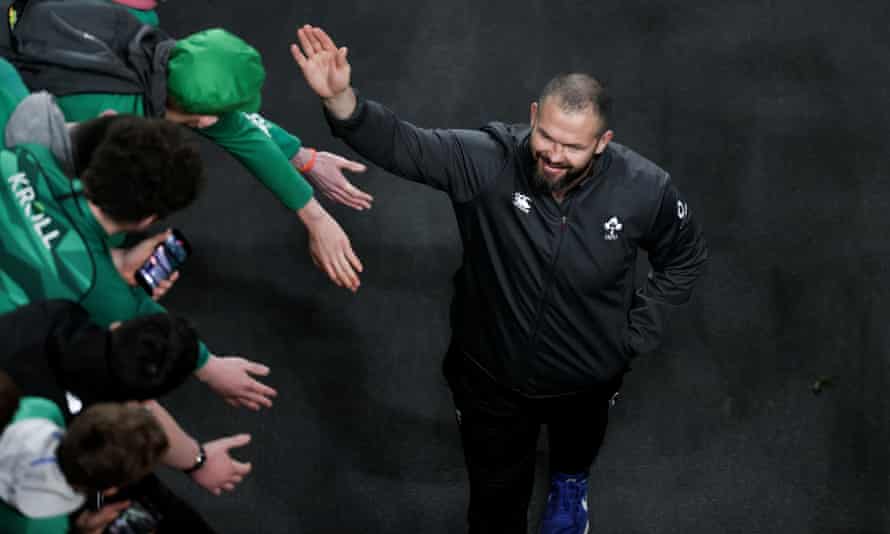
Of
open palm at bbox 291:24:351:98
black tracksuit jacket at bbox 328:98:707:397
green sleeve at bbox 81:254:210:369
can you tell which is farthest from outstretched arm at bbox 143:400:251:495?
open palm at bbox 291:24:351:98

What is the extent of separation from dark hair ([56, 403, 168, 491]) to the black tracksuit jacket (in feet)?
2.90

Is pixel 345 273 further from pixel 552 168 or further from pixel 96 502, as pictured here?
pixel 96 502

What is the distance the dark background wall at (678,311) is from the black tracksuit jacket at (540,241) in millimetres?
775

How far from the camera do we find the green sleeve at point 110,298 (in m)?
2.37

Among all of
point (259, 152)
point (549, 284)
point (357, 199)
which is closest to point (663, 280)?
point (549, 284)

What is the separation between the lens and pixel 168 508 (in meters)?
2.54

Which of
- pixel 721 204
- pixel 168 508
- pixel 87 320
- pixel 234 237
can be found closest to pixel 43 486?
pixel 87 320

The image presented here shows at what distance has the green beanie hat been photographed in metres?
2.76

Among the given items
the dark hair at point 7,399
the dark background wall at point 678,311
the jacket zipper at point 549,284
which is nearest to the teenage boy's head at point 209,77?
the jacket zipper at point 549,284

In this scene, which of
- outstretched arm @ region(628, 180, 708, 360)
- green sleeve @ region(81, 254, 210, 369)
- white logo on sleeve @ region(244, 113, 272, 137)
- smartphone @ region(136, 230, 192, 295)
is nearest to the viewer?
green sleeve @ region(81, 254, 210, 369)

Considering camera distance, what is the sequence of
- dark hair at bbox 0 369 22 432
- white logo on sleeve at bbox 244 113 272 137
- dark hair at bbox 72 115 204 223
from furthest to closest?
white logo on sleeve at bbox 244 113 272 137 → dark hair at bbox 72 115 204 223 → dark hair at bbox 0 369 22 432

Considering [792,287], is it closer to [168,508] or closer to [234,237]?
[234,237]

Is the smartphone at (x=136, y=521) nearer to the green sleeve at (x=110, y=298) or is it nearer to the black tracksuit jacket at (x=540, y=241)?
the green sleeve at (x=110, y=298)

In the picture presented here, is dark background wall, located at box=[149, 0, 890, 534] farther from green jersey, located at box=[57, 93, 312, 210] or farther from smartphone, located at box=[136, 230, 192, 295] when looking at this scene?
smartphone, located at box=[136, 230, 192, 295]
